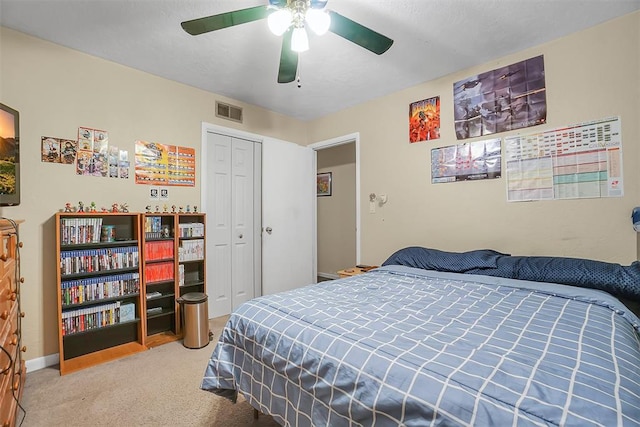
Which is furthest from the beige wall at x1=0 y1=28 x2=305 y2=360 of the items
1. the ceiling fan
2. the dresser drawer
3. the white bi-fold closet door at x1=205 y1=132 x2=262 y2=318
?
the ceiling fan

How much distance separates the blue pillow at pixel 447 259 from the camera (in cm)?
229

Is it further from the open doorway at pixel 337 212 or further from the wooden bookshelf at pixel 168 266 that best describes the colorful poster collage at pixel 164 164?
the open doorway at pixel 337 212

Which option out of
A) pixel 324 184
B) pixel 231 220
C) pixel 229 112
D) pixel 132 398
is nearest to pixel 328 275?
pixel 324 184

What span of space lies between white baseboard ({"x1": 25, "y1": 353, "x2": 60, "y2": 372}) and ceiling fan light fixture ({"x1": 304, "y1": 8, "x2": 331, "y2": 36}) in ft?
9.90

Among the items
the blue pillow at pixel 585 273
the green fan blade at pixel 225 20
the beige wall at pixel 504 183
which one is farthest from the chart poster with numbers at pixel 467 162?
the green fan blade at pixel 225 20

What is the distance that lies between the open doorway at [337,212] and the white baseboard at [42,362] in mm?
3358

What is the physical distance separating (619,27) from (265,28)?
247cm

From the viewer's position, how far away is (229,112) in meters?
3.37

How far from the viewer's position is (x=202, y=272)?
9.80 feet

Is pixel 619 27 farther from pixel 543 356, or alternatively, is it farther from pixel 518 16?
pixel 543 356

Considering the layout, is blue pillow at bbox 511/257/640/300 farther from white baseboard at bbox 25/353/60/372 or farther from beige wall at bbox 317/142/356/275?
white baseboard at bbox 25/353/60/372

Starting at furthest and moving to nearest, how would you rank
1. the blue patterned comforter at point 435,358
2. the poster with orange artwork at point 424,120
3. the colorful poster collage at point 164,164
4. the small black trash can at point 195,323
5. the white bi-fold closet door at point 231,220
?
the white bi-fold closet door at point 231,220
the poster with orange artwork at point 424,120
the colorful poster collage at point 164,164
the small black trash can at point 195,323
the blue patterned comforter at point 435,358

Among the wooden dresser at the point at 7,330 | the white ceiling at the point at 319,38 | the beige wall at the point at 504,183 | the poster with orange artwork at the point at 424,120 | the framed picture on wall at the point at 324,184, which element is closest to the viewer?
the wooden dresser at the point at 7,330

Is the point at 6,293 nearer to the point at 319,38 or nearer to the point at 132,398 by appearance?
the point at 132,398
